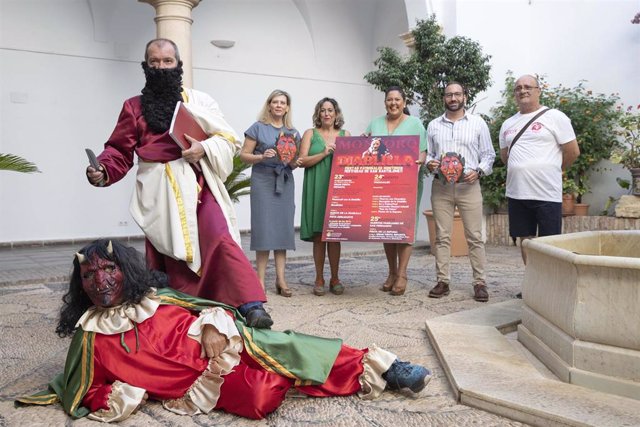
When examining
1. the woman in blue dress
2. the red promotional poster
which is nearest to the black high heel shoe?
the woman in blue dress

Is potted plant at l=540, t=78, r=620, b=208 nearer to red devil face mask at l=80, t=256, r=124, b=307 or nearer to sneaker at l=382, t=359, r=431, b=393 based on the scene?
sneaker at l=382, t=359, r=431, b=393

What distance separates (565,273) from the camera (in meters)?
3.12

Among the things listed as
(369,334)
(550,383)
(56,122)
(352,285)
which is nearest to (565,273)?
(550,383)

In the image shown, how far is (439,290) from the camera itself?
5.54 metres

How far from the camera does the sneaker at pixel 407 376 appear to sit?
2939 millimetres

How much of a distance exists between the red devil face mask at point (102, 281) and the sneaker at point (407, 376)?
1269mm

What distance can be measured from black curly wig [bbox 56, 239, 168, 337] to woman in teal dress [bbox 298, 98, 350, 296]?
285 centimetres

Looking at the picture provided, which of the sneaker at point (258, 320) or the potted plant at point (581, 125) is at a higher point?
the potted plant at point (581, 125)

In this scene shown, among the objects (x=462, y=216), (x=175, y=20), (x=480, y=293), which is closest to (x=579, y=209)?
(x=462, y=216)

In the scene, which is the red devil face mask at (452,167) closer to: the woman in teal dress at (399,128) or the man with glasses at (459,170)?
the man with glasses at (459,170)

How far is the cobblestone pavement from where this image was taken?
2.78 meters

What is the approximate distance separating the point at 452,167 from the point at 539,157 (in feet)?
2.20

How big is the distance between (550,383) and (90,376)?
81.0 inches

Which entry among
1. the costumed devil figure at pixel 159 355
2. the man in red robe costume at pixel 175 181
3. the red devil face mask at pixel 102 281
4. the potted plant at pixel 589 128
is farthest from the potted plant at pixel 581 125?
the red devil face mask at pixel 102 281
